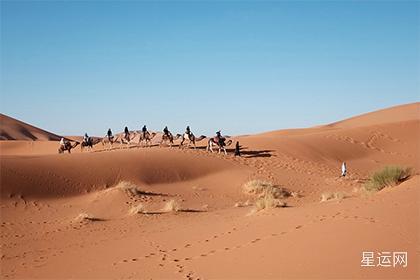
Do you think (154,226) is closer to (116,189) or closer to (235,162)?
(116,189)

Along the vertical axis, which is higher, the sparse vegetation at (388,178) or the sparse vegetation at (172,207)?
the sparse vegetation at (388,178)

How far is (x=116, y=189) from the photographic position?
76.0 feet

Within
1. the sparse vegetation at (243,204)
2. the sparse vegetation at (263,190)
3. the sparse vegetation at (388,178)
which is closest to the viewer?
the sparse vegetation at (388,178)

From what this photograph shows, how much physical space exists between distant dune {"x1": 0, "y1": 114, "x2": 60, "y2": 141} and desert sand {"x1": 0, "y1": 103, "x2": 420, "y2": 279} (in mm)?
64559

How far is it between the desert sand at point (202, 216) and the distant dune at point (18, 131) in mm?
64559

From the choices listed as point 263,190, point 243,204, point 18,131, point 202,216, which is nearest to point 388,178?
point 202,216

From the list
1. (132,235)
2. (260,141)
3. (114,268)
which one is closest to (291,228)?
(114,268)

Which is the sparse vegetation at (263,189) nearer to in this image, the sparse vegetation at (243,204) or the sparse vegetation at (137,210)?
the sparse vegetation at (243,204)

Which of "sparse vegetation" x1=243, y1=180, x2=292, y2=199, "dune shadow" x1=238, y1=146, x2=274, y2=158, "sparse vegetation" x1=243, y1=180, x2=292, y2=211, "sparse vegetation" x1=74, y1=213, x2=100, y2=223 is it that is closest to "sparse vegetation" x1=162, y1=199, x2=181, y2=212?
"sparse vegetation" x1=74, y1=213, x2=100, y2=223

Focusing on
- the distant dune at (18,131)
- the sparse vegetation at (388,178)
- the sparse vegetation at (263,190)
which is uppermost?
the distant dune at (18,131)

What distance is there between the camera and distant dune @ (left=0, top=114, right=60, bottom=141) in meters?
90.2

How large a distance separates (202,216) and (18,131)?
85359 millimetres

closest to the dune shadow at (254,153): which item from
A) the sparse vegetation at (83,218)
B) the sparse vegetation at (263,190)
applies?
the sparse vegetation at (263,190)

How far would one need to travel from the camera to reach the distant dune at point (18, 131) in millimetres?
90244
